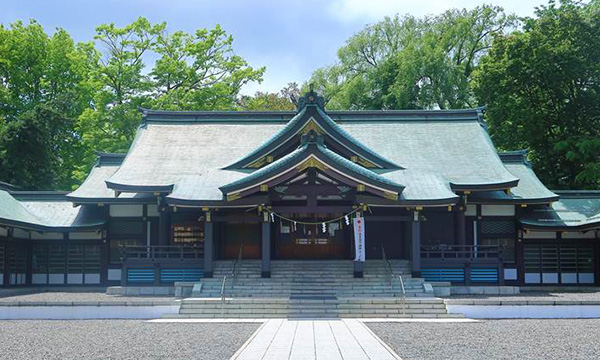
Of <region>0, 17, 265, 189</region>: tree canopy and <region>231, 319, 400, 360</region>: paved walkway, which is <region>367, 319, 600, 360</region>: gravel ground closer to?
<region>231, 319, 400, 360</region>: paved walkway

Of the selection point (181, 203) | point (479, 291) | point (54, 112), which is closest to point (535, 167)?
point (479, 291)

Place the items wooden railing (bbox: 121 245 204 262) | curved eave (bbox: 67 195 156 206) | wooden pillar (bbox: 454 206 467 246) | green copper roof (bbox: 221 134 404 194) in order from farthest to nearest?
curved eave (bbox: 67 195 156 206) < wooden pillar (bbox: 454 206 467 246) < wooden railing (bbox: 121 245 204 262) < green copper roof (bbox: 221 134 404 194)

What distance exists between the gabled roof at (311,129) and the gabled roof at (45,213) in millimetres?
7163

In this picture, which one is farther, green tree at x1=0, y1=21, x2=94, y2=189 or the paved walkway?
green tree at x1=0, y1=21, x2=94, y2=189

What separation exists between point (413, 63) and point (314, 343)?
36.7 metres

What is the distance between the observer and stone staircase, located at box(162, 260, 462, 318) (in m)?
21.7

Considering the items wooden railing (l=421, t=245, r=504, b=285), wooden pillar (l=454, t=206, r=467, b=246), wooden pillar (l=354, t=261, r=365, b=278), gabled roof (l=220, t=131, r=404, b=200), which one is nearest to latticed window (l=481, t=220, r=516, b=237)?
wooden pillar (l=454, t=206, r=467, b=246)

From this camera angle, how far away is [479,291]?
25.7 metres

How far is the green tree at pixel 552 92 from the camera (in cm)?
3694

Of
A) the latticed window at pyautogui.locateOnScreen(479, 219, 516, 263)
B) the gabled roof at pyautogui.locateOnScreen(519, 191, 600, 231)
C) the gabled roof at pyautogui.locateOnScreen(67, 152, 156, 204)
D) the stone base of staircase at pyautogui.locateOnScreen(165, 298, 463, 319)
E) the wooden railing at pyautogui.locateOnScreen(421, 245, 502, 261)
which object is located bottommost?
the stone base of staircase at pyautogui.locateOnScreen(165, 298, 463, 319)

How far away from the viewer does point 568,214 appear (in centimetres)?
2892

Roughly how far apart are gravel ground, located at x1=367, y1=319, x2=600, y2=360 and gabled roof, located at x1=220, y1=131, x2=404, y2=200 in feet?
20.8

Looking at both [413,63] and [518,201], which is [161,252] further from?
[413,63]

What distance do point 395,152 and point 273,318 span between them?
11.7 m
